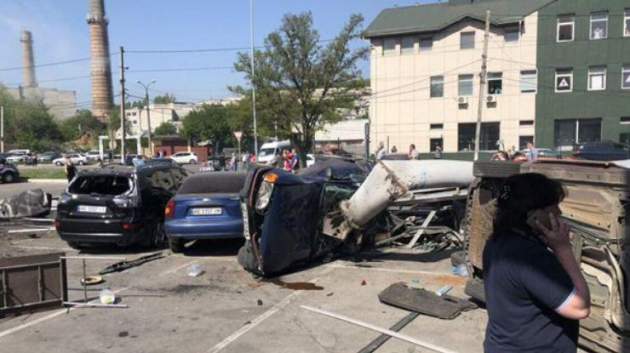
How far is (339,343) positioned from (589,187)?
2605 mm

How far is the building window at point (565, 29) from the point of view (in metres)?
35.8

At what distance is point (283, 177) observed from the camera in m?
7.37

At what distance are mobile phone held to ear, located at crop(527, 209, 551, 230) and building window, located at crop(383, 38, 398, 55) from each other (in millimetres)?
38628

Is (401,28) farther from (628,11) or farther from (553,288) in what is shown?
(553,288)

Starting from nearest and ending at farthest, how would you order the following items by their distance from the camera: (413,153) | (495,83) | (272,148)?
(413,153), (495,83), (272,148)

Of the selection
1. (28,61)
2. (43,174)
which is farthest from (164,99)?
(43,174)

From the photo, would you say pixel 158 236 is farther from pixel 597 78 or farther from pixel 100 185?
pixel 597 78

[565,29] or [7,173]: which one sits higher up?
[565,29]

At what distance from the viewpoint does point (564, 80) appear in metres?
36.2

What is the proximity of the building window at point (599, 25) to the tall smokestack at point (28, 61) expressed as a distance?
136897 millimetres

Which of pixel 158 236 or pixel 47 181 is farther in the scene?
pixel 47 181

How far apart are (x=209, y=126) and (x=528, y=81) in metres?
55.3

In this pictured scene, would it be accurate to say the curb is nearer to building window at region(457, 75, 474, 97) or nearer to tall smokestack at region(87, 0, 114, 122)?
building window at region(457, 75, 474, 97)

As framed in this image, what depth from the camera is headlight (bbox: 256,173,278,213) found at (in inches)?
282
